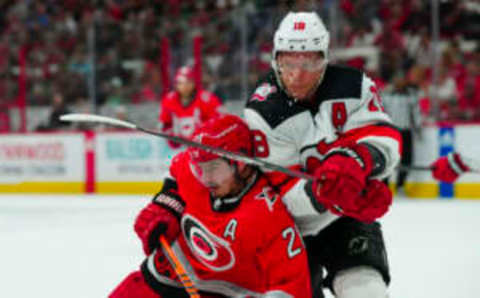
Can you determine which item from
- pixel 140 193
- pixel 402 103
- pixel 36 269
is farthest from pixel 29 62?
pixel 36 269

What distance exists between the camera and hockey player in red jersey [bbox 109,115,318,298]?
184 cm

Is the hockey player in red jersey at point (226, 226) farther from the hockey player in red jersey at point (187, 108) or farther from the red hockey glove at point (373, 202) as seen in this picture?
the hockey player in red jersey at point (187, 108)

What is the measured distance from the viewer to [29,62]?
326 inches

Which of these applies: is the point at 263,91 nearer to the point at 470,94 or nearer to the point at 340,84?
the point at 340,84

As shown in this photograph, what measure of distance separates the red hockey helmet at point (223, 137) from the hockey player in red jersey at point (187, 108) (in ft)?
14.4

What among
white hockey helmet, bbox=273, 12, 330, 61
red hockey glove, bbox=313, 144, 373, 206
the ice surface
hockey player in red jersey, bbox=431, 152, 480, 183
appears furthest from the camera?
the ice surface

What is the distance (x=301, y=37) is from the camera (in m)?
1.92

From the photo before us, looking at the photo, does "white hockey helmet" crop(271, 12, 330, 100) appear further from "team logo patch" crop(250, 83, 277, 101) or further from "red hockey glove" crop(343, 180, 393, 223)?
"red hockey glove" crop(343, 180, 393, 223)

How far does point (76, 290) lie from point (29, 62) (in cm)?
585

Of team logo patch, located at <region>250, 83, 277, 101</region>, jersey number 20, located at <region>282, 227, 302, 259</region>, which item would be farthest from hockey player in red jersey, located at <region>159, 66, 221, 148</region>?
jersey number 20, located at <region>282, 227, 302, 259</region>

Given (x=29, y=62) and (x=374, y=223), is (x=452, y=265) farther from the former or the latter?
(x=29, y=62)

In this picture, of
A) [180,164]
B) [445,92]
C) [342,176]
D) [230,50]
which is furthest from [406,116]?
[342,176]

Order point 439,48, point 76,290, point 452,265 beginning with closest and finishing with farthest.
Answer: point 76,290 < point 452,265 < point 439,48

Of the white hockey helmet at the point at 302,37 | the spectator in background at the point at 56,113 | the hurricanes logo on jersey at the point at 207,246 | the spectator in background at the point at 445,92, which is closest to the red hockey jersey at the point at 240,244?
the hurricanes logo on jersey at the point at 207,246
